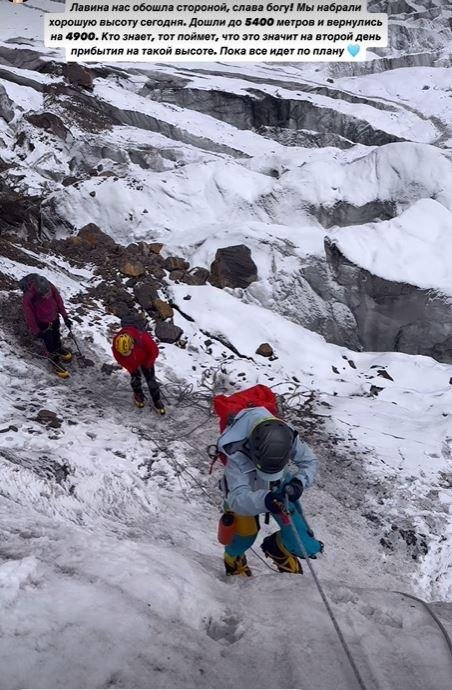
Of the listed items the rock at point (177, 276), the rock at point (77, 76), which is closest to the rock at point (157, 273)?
the rock at point (177, 276)

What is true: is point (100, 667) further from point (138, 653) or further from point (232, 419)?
point (232, 419)

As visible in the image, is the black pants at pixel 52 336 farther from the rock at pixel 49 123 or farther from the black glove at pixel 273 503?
the rock at pixel 49 123

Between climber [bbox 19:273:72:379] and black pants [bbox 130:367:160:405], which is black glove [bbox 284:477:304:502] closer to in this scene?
black pants [bbox 130:367:160:405]

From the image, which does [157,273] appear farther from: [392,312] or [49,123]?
[49,123]

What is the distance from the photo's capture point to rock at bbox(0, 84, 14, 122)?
15180 millimetres

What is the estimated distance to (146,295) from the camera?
913cm

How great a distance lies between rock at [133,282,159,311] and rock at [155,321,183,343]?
2.23 feet

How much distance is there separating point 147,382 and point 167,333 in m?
2.12

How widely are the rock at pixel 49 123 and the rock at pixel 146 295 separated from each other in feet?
29.5

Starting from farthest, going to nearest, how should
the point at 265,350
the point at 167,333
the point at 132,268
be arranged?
the point at 132,268 → the point at 265,350 → the point at 167,333

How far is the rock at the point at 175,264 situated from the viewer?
10242 mm

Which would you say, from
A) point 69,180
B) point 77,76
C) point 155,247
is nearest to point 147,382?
point 155,247

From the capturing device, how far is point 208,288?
983cm

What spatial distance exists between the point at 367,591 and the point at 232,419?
5.18 feet
